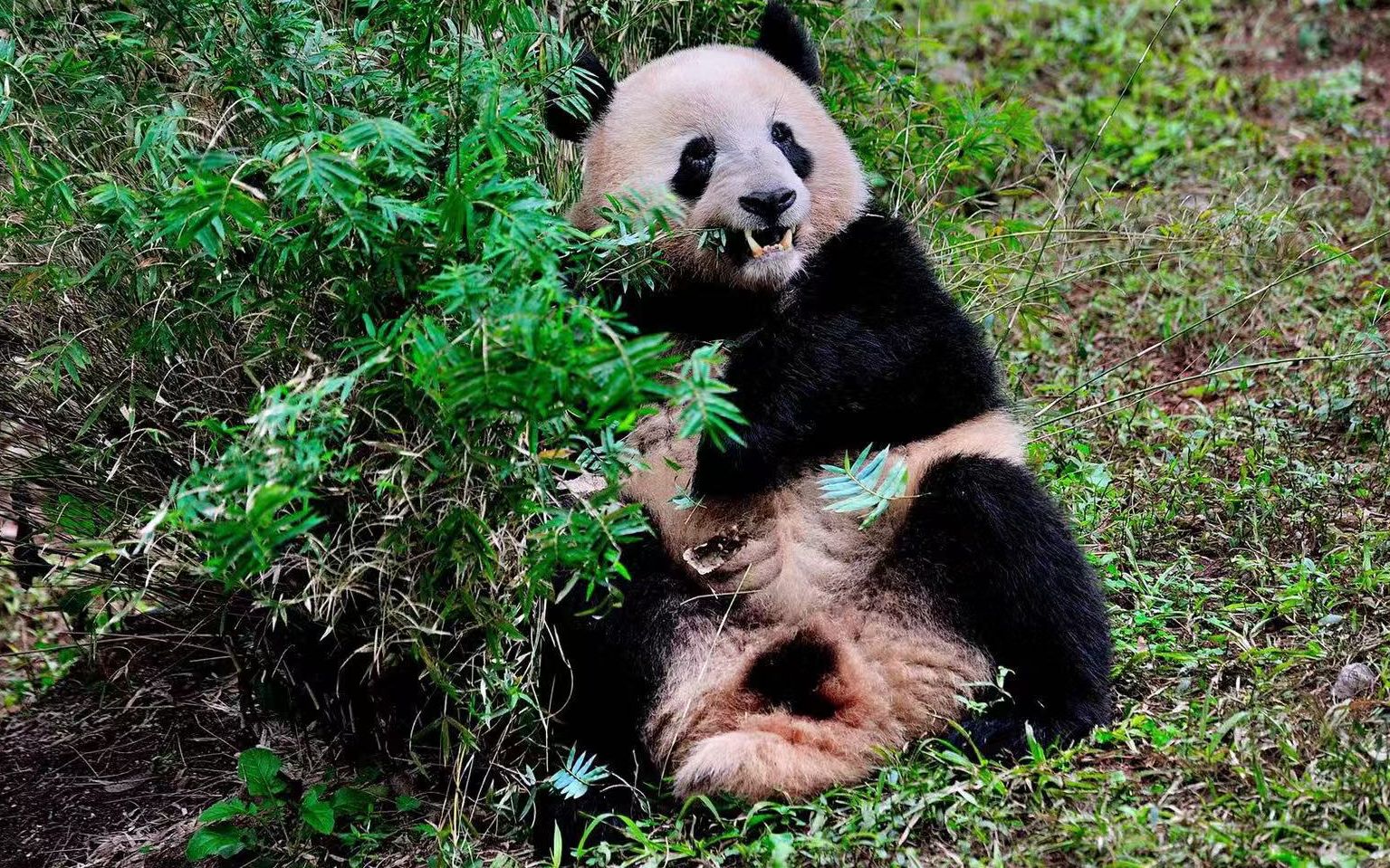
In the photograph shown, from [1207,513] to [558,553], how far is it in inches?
95.9

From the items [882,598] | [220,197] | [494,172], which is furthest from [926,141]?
[220,197]

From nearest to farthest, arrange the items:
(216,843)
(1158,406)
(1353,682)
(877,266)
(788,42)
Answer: (1353,682), (216,843), (877,266), (788,42), (1158,406)

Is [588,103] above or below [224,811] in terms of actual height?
above

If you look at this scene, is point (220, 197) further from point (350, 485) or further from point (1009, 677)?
point (1009, 677)

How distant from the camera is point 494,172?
107 inches

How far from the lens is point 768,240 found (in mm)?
3494

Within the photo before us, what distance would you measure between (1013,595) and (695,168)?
1.47 meters

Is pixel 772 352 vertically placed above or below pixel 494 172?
below

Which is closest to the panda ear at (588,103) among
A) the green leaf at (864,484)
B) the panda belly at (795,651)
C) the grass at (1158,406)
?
the grass at (1158,406)

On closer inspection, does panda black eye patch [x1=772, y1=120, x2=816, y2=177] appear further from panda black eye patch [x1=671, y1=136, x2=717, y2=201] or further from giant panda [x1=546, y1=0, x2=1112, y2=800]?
panda black eye patch [x1=671, y1=136, x2=717, y2=201]

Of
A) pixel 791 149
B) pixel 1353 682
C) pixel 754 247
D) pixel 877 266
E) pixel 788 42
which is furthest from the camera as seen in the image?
pixel 788 42

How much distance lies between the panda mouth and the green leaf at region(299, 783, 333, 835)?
185 centimetres

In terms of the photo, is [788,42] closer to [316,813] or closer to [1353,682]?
[1353,682]

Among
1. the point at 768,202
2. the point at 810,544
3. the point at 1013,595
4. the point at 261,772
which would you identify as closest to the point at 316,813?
the point at 261,772
